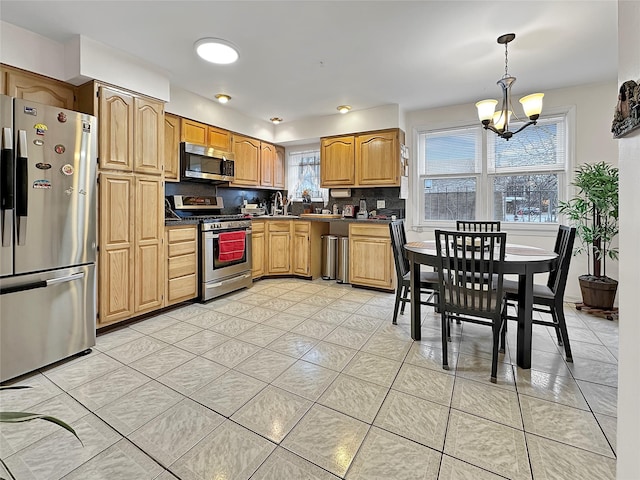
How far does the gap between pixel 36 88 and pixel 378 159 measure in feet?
11.7

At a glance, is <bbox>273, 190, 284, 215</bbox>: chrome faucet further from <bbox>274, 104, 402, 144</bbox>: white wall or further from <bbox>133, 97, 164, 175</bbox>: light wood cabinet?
<bbox>133, 97, 164, 175</bbox>: light wood cabinet

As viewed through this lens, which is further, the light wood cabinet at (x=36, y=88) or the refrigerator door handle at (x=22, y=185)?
the light wood cabinet at (x=36, y=88)

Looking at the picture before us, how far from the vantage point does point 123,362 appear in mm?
2270

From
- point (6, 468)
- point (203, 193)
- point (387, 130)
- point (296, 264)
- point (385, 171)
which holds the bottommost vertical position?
point (6, 468)

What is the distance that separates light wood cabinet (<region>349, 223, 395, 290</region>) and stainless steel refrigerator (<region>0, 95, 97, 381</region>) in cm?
296

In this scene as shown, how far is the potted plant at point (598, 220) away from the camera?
311 cm

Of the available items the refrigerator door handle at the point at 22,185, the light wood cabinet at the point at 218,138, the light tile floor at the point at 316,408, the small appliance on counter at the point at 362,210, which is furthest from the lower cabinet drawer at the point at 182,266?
the small appliance on counter at the point at 362,210

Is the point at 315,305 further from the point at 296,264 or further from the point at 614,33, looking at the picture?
the point at 614,33

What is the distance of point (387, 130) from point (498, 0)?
2.18 metres

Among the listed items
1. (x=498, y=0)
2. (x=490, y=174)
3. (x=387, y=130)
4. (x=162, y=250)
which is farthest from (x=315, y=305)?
(x=498, y=0)

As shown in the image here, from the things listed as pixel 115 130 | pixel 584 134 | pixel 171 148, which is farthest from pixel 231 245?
pixel 584 134

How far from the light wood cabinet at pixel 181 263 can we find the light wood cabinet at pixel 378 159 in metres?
2.35

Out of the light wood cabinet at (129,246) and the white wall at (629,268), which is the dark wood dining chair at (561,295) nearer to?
the white wall at (629,268)

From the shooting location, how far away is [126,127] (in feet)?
9.46
